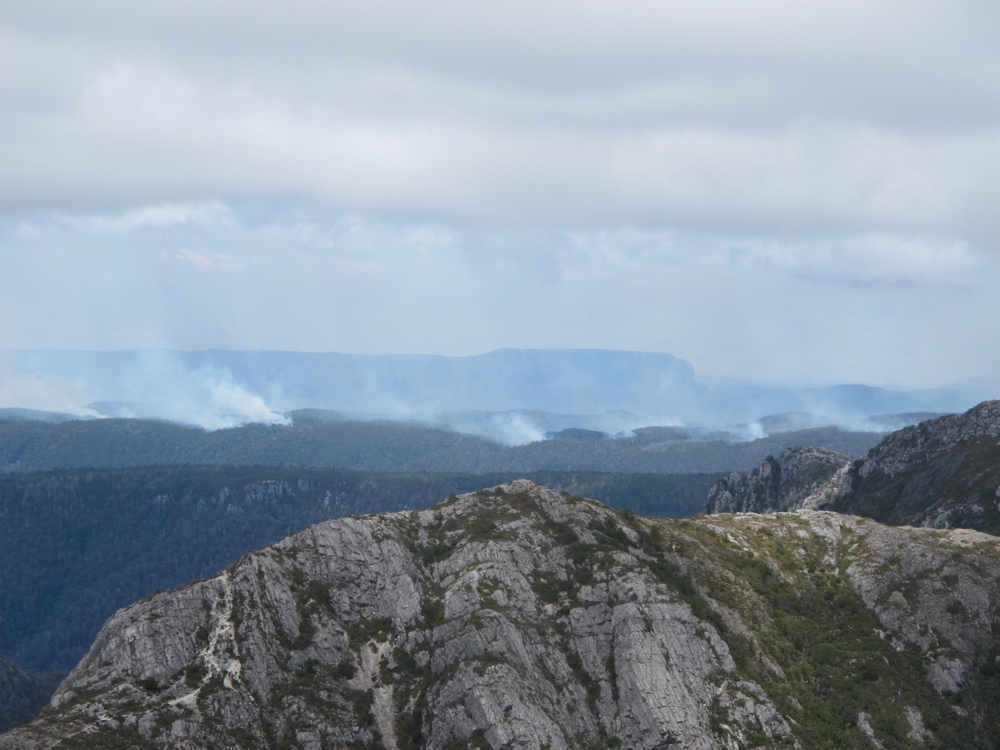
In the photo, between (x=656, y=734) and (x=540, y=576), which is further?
(x=540, y=576)

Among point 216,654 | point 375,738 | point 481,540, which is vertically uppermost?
point 481,540

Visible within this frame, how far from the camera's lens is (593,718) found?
153 m

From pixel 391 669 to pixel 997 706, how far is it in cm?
8102

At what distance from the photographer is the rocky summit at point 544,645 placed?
477 ft

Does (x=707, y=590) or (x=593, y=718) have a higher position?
(x=707, y=590)

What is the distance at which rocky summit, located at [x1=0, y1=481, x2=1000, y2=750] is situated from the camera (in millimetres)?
145500

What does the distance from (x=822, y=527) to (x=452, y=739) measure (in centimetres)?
8363

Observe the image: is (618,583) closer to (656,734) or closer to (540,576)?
(540,576)

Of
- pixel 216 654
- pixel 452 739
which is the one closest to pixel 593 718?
pixel 452 739

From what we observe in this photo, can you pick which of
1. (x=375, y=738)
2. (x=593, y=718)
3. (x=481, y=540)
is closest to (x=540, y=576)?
(x=481, y=540)

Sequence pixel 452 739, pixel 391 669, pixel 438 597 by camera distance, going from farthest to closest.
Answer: pixel 438 597 → pixel 391 669 → pixel 452 739

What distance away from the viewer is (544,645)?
159000mm

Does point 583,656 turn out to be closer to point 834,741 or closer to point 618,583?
point 618,583

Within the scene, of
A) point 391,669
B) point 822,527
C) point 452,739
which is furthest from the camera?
point 822,527
